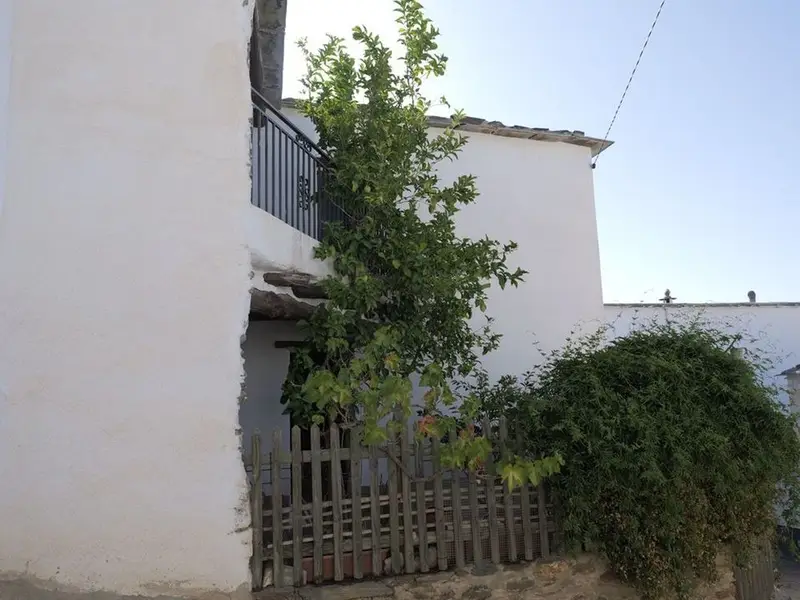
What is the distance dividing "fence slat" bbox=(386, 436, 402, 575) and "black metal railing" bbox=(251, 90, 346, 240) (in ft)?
6.71

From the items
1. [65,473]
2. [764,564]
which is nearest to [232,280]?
[65,473]

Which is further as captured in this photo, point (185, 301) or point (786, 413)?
point (786, 413)

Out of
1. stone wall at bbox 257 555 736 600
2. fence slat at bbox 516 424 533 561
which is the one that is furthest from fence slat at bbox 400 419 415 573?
fence slat at bbox 516 424 533 561

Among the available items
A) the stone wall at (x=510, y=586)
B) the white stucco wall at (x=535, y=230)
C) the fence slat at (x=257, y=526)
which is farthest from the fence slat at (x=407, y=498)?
the white stucco wall at (x=535, y=230)

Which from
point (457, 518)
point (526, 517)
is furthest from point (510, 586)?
point (457, 518)

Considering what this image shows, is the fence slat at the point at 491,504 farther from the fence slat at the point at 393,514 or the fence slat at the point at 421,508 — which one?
the fence slat at the point at 393,514

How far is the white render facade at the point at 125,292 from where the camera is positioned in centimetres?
347

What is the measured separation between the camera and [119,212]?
366cm

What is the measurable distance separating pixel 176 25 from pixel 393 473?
324 cm

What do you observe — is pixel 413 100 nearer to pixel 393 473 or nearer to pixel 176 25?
pixel 176 25

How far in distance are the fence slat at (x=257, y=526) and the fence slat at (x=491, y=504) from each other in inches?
61.5

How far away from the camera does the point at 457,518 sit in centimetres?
414

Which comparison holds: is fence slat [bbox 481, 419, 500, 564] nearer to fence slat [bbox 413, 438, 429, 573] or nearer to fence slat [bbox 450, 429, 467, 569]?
fence slat [bbox 450, 429, 467, 569]

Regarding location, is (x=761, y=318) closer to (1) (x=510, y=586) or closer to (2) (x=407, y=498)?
(1) (x=510, y=586)
